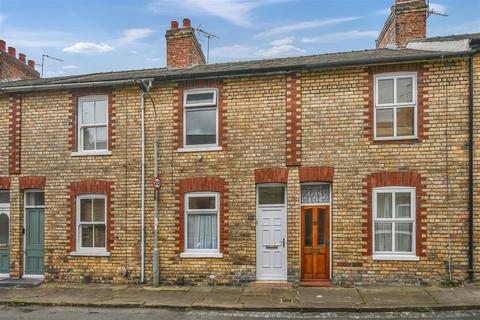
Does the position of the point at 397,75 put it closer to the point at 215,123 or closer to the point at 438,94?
the point at 438,94

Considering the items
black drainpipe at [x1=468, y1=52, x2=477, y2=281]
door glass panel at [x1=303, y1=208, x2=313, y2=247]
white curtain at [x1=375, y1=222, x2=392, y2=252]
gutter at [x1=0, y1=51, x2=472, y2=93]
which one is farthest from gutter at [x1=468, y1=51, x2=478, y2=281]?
door glass panel at [x1=303, y1=208, x2=313, y2=247]

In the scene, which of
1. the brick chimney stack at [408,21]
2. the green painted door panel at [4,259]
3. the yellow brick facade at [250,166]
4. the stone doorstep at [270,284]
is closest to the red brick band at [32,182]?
the yellow brick facade at [250,166]

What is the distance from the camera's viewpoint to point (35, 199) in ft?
40.3

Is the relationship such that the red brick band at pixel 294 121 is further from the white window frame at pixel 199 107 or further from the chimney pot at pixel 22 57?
the chimney pot at pixel 22 57

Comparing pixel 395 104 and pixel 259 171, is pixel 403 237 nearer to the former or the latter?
pixel 395 104

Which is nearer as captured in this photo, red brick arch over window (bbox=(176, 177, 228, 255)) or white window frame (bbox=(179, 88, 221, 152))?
red brick arch over window (bbox=(176, 177, 228, 255))

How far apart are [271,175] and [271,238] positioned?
1.73 m

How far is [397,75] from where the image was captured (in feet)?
34.3

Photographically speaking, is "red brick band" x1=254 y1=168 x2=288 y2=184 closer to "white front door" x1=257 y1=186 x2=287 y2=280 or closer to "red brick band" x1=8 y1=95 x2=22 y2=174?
"white front door" x1=257 y1=186 x2=287 y2=280

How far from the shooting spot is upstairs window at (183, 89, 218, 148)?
37.3 ft

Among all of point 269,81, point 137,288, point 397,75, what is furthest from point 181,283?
point 397,75

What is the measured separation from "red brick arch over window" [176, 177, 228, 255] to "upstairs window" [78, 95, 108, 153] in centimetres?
275

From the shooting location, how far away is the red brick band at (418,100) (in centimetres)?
1023

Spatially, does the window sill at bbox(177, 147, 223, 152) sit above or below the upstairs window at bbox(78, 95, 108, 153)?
below
